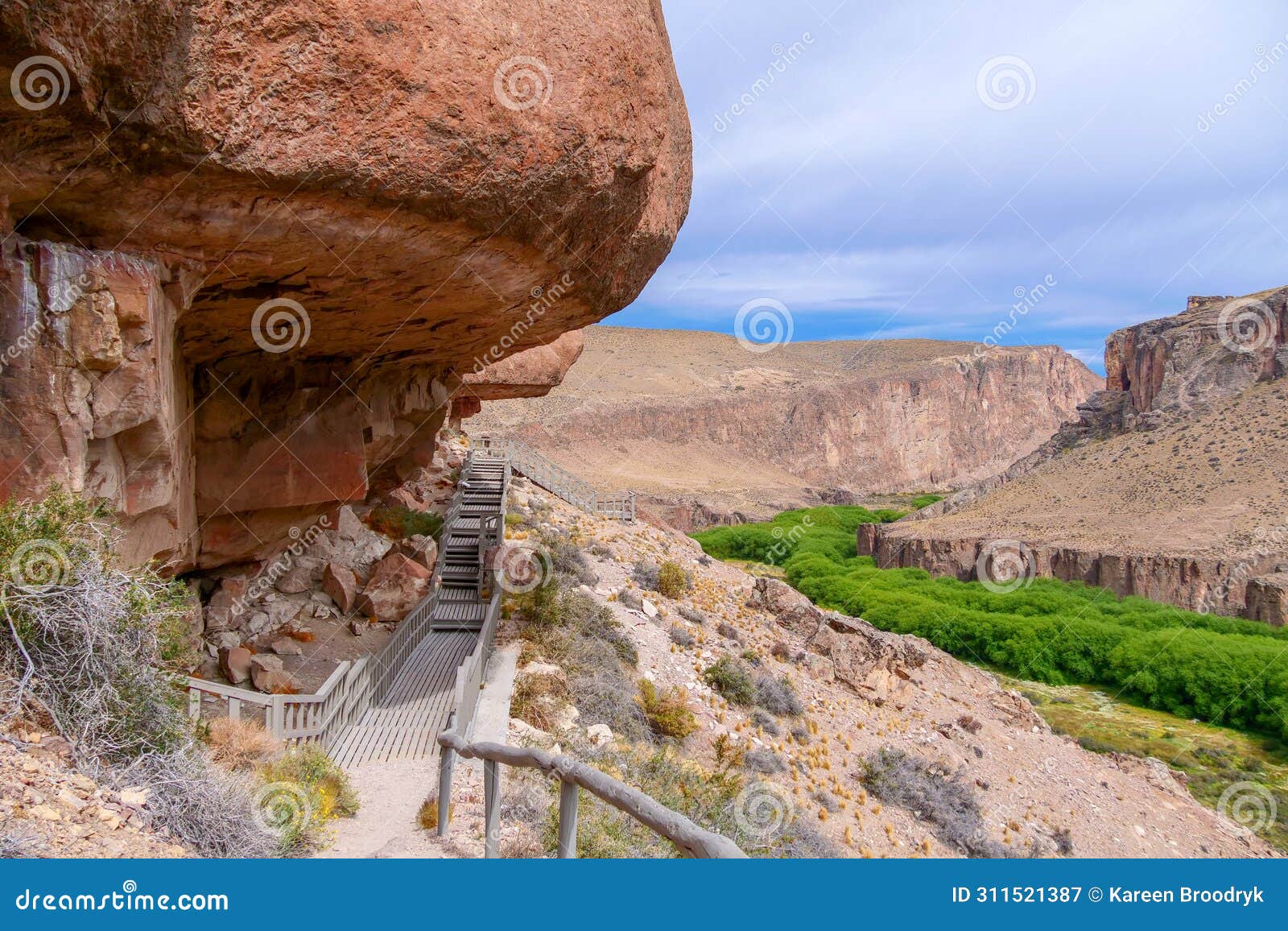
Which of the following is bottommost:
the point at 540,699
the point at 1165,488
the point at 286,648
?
the point at 540,699

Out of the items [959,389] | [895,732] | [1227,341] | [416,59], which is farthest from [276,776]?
[959,389]

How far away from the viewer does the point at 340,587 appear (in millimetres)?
13742

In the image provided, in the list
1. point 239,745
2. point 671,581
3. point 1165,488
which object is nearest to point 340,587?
point 239,745

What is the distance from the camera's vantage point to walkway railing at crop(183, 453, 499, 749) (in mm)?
8711

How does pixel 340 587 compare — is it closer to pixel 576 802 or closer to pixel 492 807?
pixel 492 807

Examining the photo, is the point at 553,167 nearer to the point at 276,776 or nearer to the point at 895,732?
the point at 276,776

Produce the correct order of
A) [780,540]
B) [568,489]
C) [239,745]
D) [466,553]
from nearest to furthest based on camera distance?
1. [239,745]
2. [466,553]
3. [568,489]
4. [780,540]

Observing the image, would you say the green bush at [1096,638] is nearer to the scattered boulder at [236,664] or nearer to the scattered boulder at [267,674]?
the scattered boulder at [267,674]

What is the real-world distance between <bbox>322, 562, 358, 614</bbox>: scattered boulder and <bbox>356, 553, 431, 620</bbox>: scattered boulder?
0.95 ft

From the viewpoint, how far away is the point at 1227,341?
6819 centimetres

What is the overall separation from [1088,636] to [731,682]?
90.5 feet

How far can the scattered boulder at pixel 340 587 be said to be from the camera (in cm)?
1373

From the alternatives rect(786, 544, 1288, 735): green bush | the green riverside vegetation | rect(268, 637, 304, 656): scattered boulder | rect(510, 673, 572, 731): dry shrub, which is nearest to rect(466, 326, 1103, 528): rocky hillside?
the green riverside vegetation

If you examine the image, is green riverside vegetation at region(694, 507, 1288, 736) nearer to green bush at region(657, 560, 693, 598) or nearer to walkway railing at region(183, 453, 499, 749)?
green bush at region(657, 560, 693, 598)
